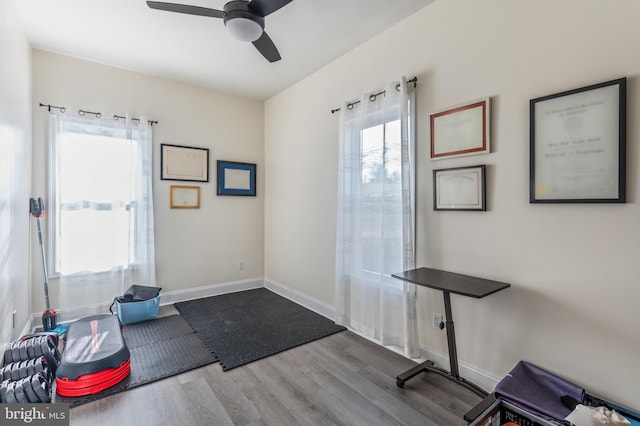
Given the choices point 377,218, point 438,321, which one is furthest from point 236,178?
point 438,321

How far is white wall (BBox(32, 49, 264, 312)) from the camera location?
3221mm

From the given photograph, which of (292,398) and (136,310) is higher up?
(136,310)

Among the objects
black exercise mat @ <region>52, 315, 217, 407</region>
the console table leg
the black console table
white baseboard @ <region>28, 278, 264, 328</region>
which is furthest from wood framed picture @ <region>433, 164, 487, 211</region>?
white baseboard @ <region>28, 278, 264, 328</region>

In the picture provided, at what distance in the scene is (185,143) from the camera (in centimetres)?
399

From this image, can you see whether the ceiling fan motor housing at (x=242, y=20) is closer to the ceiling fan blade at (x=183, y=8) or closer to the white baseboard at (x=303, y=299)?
the ceiling fan blade at (x=183, y=8)

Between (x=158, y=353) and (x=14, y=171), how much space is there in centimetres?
A: 185

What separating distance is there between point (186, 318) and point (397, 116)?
3063 millimetres

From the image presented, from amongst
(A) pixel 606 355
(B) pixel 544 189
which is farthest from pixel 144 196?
(A) pixel 606 355

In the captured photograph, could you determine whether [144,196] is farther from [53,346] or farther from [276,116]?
[276,116]

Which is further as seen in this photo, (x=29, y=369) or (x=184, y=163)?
(x=184, y=163)

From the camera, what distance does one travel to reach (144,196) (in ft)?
11.9

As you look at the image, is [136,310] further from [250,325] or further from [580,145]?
[580,145]

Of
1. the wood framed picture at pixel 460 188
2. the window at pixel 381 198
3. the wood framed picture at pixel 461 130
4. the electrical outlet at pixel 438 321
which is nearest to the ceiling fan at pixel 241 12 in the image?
the window at pixel 381 198

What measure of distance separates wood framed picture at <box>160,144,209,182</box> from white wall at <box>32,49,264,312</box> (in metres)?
0.07
